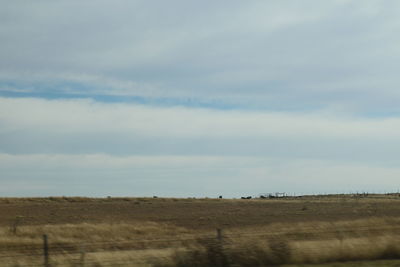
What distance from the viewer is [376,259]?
1631cm

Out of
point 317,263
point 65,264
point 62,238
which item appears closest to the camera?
point 65,264

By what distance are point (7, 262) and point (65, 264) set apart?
169cm

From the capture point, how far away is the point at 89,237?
2723 cm

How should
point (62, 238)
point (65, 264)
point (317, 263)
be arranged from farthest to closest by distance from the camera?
point (62, 238), point (317, 263), point (65, 264)

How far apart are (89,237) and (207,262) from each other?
13.1 m

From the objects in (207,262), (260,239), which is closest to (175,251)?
(207,262)

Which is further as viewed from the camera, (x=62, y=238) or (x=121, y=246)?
(x=62, y=238)

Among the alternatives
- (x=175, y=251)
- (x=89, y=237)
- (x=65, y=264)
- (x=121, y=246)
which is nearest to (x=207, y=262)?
(x=175, y=251)

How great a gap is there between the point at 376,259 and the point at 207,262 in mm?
4781

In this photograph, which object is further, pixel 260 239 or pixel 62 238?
pixel 62 238

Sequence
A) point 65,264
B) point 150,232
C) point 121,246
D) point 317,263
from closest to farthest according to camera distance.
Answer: point 65,264 → point 317,263 → point 121,246 → point 150,232

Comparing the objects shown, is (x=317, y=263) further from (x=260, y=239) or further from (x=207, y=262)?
(x=207, y=262)

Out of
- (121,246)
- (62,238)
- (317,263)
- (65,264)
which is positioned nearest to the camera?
(65,264)

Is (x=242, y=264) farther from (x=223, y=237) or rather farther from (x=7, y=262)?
(x=7, y=262)
